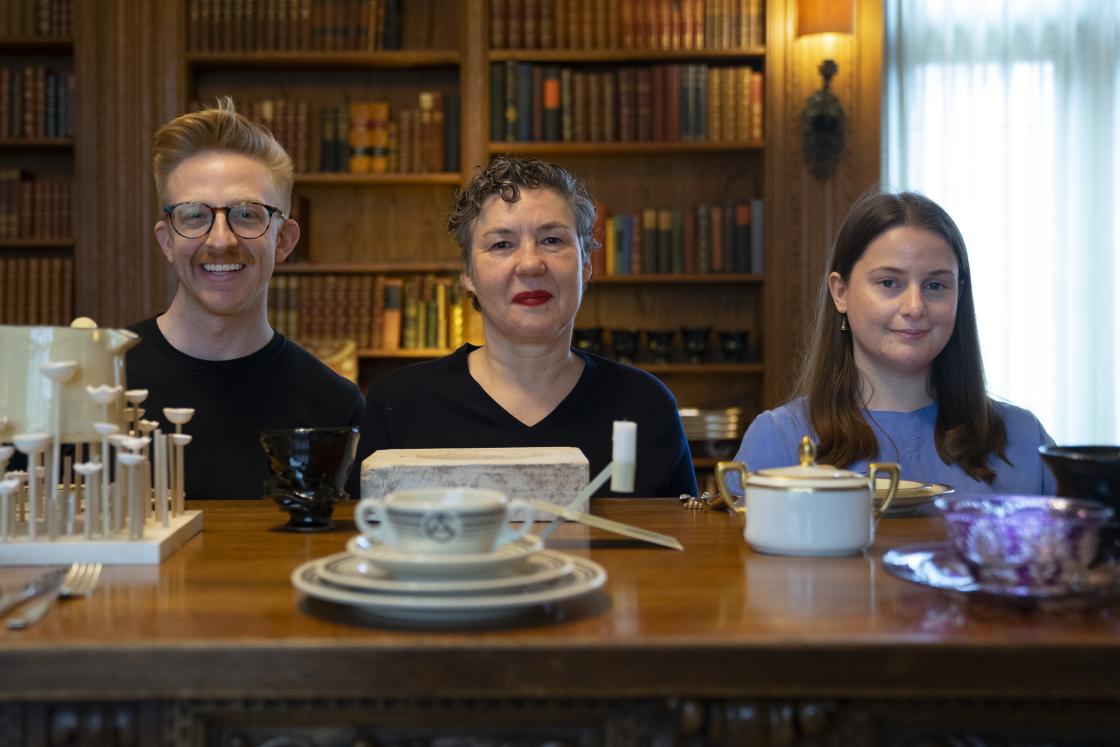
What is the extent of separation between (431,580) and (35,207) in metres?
3.80

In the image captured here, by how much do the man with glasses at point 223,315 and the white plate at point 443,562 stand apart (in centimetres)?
123

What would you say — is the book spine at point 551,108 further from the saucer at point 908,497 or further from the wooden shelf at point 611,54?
the saucer at point 908,497

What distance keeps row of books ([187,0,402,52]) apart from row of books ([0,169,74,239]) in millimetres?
744

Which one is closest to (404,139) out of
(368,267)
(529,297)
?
(368,267)

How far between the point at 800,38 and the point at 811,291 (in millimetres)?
915

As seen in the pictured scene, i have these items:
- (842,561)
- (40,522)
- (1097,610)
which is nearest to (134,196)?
(40,522)

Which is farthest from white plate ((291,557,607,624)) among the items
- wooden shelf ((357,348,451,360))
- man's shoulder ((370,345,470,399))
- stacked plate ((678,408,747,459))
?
wooden shelf ((357,348,451,360))

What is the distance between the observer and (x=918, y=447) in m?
1.92

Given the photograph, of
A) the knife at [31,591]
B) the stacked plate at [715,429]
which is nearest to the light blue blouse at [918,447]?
the knife at [31,591]

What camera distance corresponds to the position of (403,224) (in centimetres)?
435

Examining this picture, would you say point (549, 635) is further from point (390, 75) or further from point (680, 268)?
point (390, 75)

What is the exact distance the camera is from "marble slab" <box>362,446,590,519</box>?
51.6 inches

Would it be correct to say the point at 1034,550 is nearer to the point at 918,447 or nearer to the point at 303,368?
the point at 918,447

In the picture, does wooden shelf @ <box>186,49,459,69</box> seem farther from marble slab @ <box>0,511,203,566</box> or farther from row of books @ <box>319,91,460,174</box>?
marble slab @ <box>0,511,203,566</box>
